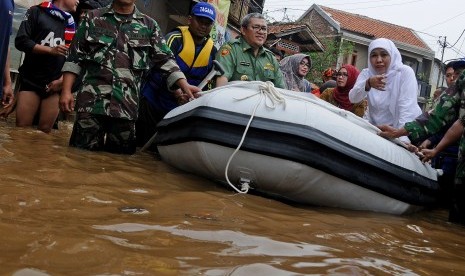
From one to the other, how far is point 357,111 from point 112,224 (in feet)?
14.1

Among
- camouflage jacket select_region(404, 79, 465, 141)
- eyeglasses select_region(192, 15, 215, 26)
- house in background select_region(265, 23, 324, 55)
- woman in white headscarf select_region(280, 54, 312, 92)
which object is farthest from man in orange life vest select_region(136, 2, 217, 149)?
house in background select_region(265, 23, 324, 55)

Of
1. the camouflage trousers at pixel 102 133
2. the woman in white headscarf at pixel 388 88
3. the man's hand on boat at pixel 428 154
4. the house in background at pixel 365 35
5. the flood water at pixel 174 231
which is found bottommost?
the flood water at pixel 174 231

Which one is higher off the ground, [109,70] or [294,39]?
[294,39]

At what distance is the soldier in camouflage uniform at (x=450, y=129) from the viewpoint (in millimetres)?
3323

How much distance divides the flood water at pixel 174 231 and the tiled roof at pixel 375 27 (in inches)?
1269

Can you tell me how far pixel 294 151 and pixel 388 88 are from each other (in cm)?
169

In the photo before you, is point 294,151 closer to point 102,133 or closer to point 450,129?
point 450,129

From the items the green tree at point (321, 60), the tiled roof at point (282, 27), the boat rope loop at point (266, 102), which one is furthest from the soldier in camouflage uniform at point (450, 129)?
the tiled roof at point (282, 27)

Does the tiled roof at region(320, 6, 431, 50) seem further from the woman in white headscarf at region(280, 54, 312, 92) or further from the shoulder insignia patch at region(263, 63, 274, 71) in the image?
the shoulder insignia patch at region(263, 63, 274, 71)

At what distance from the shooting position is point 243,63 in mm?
4195

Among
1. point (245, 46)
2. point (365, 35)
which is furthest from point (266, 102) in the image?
point (365, 35)

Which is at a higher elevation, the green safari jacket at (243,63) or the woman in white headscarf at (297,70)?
the woman in white headscarf at (297,70)

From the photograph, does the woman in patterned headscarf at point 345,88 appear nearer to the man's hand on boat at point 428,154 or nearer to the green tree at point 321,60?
the man's hand on boat at point 428,154

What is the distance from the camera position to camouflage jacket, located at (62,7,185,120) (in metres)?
3.51
